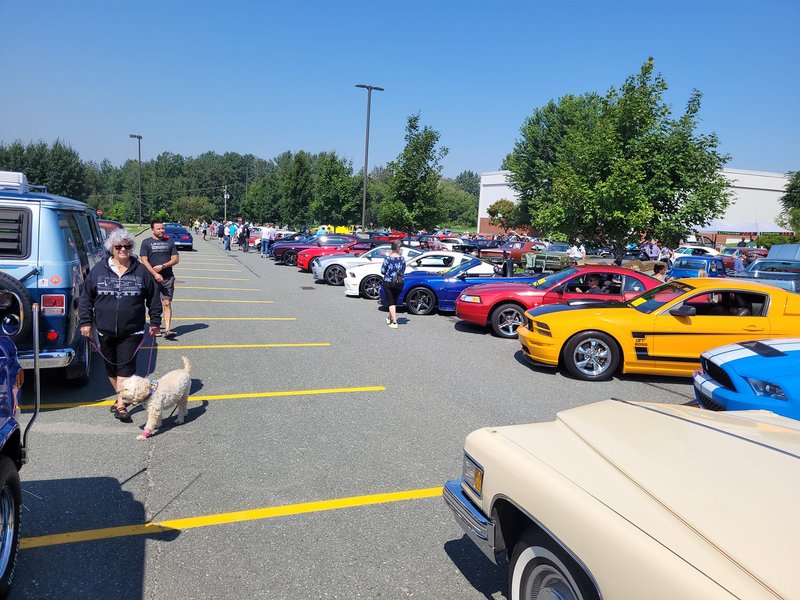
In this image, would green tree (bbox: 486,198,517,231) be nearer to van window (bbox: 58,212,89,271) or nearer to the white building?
the white building

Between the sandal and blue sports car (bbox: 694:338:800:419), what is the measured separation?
18.3 feet

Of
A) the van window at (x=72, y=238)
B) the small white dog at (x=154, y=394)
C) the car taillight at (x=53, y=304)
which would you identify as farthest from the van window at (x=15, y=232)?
the small white dog at (x=154, y=394)

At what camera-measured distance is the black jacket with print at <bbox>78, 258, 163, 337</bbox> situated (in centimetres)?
518

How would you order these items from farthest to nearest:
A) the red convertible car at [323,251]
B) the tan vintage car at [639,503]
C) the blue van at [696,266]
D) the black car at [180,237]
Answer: the black car at [180,237]
the red convertible car at [323,251]
the blue van at [696,266]
the tan vintage car at [639,503]

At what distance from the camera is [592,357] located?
7582mm

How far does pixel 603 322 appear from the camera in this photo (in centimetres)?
749

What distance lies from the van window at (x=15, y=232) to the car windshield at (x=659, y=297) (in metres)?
7.34

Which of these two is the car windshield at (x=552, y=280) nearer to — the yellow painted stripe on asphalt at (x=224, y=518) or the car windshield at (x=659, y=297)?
the car windshield at (x=659, y=297)

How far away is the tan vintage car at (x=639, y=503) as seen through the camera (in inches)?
67.4

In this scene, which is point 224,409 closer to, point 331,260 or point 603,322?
point 603,322

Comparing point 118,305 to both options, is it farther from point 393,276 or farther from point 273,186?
point 273,186

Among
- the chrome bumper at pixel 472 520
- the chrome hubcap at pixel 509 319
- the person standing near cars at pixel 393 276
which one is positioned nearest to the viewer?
the chrome bumper at pixel 472 520

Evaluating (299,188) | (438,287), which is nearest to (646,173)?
(438,287)

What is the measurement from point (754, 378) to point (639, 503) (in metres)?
3.61
